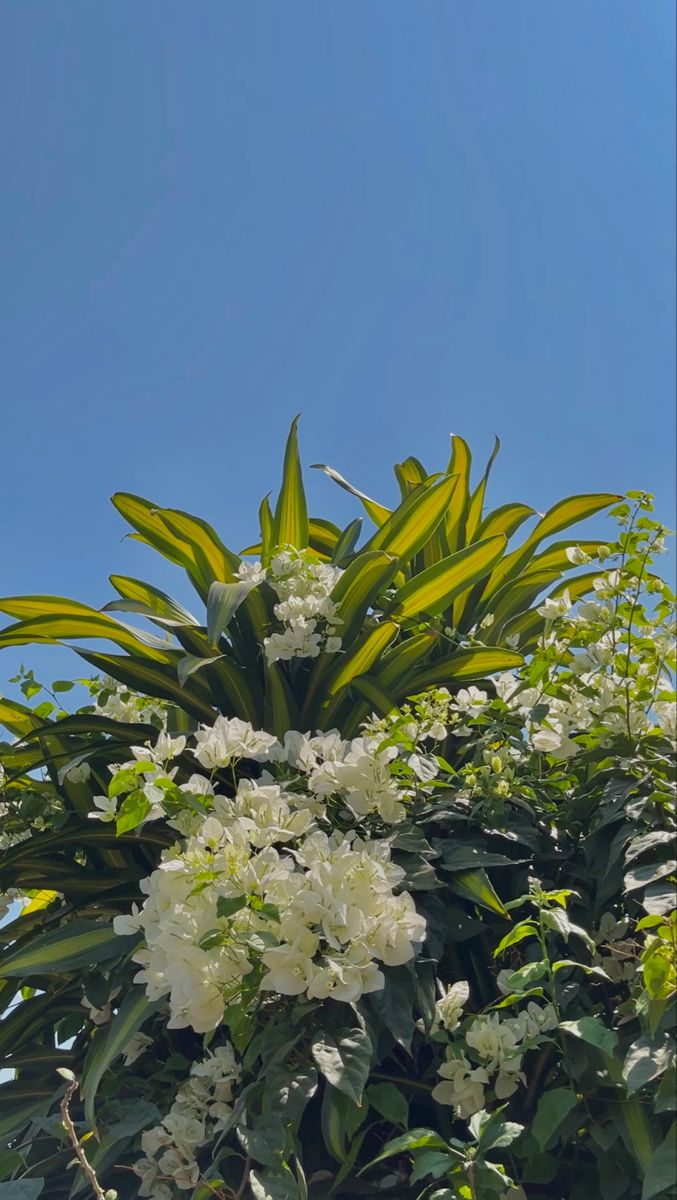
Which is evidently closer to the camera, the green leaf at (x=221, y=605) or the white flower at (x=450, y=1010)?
the white flower at (x=450, y=1010)

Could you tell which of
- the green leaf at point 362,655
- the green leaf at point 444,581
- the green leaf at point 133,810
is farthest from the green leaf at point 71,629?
the green leaf at point 133,810

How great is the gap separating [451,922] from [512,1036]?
0.66ft

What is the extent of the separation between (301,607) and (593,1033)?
76 centimetres

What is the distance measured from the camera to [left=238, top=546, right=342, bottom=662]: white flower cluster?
1469 millimetres

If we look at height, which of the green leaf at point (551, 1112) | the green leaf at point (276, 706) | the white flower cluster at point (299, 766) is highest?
the green leaf at point (276, 706)

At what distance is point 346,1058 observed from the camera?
906 millimetres

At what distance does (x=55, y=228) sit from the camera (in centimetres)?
308

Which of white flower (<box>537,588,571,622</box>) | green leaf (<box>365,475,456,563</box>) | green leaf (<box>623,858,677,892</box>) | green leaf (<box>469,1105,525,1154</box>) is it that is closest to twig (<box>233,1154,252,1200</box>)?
green leaf (<box>469,1105,525,1154</box>)

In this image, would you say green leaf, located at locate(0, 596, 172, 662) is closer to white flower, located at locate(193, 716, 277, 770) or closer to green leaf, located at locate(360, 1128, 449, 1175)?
white flower, located at locate(193, 716, 277, 770)

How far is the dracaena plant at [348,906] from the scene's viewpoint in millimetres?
932

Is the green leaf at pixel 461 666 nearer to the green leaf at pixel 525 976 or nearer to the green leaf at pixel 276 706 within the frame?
the green leaf at pixel 276 706

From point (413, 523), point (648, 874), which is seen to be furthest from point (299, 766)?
point (413, 523)

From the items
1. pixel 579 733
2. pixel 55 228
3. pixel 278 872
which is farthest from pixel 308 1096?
pixel 55 228

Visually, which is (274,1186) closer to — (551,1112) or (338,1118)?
(338,1118)
